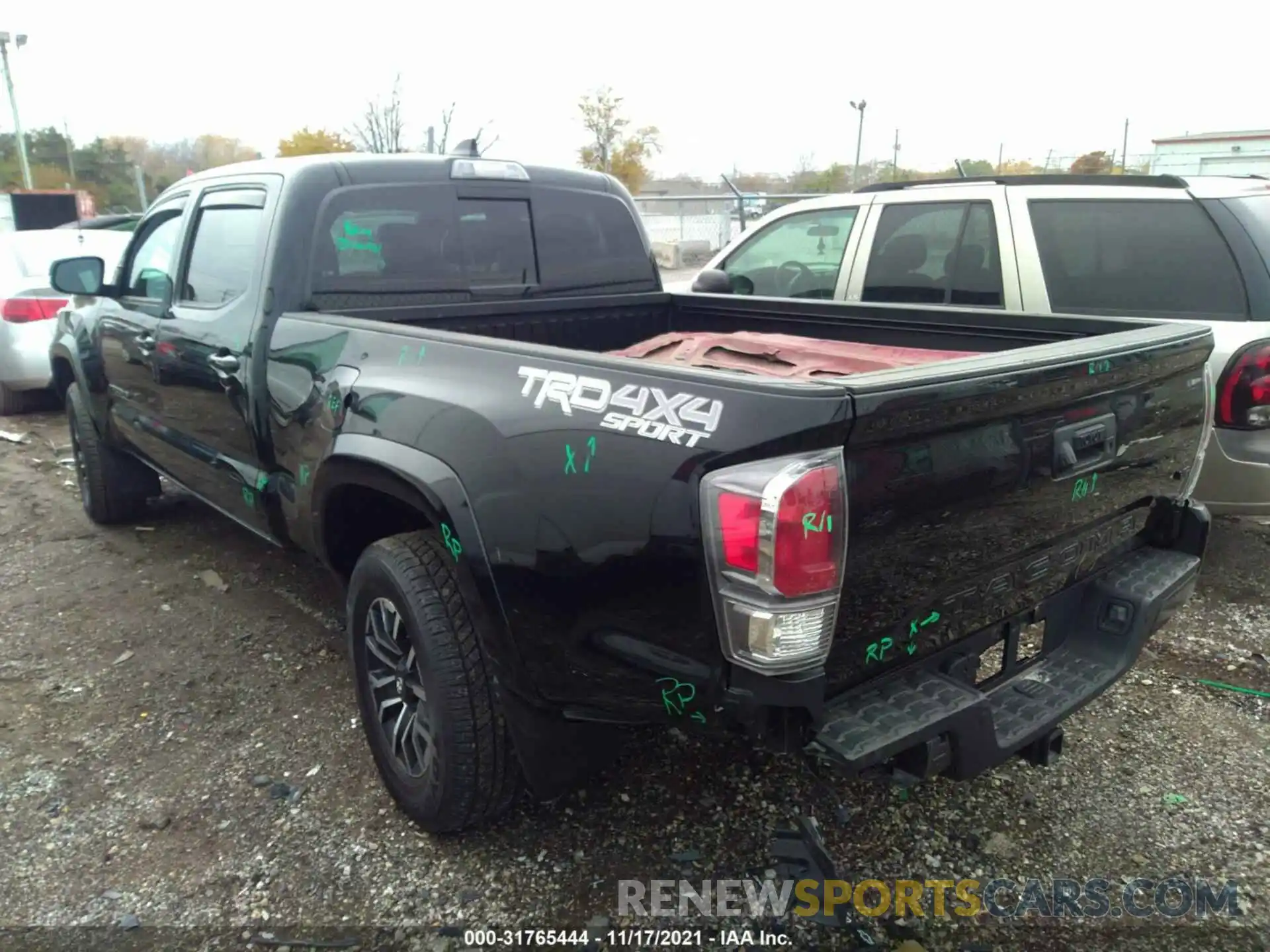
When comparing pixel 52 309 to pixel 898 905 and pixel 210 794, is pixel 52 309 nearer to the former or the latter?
pixel 210 794

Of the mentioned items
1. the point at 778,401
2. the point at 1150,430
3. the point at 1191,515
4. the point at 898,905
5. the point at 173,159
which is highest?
the point at 173,159

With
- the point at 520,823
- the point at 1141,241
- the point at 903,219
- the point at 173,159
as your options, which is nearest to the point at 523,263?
the point at 520,823

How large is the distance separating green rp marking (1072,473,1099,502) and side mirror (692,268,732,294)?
2.47 m

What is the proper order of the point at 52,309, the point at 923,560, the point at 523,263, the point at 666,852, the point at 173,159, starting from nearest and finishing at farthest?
the point at 923,560 < the point at 666,852 < the point at 523,263 < the point at 52,309 < the point at 173,159

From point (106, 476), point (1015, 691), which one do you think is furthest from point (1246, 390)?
point (106, 476)

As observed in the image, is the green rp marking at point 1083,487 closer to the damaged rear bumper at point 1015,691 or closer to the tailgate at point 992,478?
the tailgate at point 992,478

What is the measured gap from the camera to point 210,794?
114 inches

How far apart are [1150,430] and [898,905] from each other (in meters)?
1.40

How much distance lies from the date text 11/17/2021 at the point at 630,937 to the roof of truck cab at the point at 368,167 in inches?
Answer: 98.4

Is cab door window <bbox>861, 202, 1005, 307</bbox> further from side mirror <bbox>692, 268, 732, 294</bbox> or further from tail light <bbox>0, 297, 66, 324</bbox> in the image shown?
tail light <bbox>0, 297, 66, 324</bbox>

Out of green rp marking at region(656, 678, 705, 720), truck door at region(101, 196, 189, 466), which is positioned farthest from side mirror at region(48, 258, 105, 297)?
green rp marking at region(656, 678, 705, 720)

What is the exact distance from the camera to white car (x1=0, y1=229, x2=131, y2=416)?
7.54 meters

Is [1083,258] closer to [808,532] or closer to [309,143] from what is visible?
[808,532]

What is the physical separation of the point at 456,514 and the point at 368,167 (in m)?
1.75
